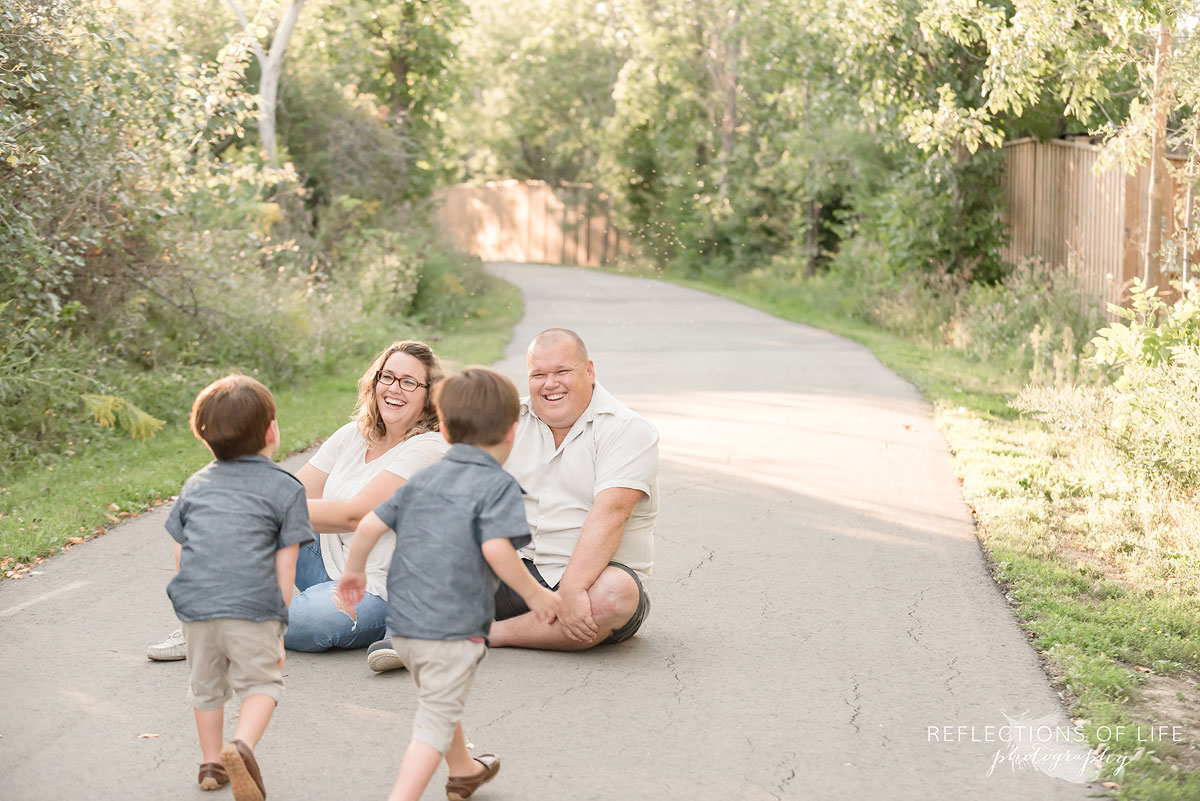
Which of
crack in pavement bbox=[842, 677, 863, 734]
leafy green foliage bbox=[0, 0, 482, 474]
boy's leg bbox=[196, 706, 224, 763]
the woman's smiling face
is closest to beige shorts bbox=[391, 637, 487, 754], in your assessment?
boy's leg bbox=[196, 706, 224, 763]

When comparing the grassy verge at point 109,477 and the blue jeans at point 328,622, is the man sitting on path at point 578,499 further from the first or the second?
the grassy verge at point 109,477

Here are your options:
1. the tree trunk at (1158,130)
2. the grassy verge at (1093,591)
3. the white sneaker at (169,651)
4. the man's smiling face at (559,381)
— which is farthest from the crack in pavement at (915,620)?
the tree trunk at (1158,130)

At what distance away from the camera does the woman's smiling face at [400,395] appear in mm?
5336

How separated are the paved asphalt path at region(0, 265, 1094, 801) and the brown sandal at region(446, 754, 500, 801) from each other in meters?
0.09

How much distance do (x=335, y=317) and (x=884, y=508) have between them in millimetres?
9031

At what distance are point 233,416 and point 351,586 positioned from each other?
650 millimetres

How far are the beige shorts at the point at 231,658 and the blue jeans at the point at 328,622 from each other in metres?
1.35

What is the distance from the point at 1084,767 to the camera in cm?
425

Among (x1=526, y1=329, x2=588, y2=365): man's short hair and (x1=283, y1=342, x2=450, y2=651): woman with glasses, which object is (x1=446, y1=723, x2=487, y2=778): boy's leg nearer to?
(x1=283, y1=342, x2=450, y2=651): woman with glasses

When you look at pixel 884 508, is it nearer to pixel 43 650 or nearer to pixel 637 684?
pixel 637 684

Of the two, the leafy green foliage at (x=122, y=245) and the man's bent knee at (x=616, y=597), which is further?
the leafy green foliage at (x=122, y=245)

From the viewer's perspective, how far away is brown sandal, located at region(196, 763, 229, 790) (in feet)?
13.2

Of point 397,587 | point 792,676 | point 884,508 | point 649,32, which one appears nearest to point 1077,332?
point 884,508

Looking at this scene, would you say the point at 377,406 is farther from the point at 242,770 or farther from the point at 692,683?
the point at 242,770
